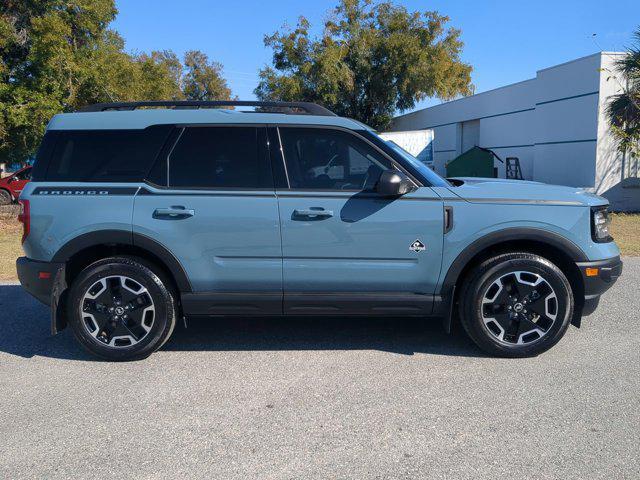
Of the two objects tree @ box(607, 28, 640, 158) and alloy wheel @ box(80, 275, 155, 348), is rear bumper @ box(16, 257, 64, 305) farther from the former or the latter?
tree @ box(607, 28, 640, 158)

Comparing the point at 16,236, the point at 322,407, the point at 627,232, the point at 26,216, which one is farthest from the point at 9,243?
the point at 627,232

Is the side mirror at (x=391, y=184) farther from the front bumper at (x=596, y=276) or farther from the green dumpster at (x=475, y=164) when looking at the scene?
the green dumpster at (x=475, y=164)

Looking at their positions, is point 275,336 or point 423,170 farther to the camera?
point 275,336

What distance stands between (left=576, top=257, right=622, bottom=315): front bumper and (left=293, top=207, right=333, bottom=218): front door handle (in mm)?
2055

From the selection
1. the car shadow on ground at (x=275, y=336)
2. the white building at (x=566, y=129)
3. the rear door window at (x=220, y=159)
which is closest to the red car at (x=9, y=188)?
the car shadow on ground at (x=275, y=336)

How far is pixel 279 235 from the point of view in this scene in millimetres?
4512

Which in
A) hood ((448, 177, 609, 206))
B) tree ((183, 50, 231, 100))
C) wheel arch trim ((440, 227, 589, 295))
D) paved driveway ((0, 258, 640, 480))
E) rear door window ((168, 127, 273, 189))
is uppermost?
tree ((183, 50, 231, 100))

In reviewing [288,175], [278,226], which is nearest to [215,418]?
[278,226]

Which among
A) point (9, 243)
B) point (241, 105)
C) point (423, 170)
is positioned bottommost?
point (9, 243)

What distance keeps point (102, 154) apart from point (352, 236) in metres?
2.16

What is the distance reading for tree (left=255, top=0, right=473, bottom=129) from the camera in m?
33.6

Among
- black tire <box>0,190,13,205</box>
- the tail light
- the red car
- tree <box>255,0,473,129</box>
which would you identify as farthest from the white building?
black tire <box>0,190,13,205</box>

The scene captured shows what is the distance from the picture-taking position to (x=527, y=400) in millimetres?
3918

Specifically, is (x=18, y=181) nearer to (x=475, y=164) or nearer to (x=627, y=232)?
(x=475, y=164)
